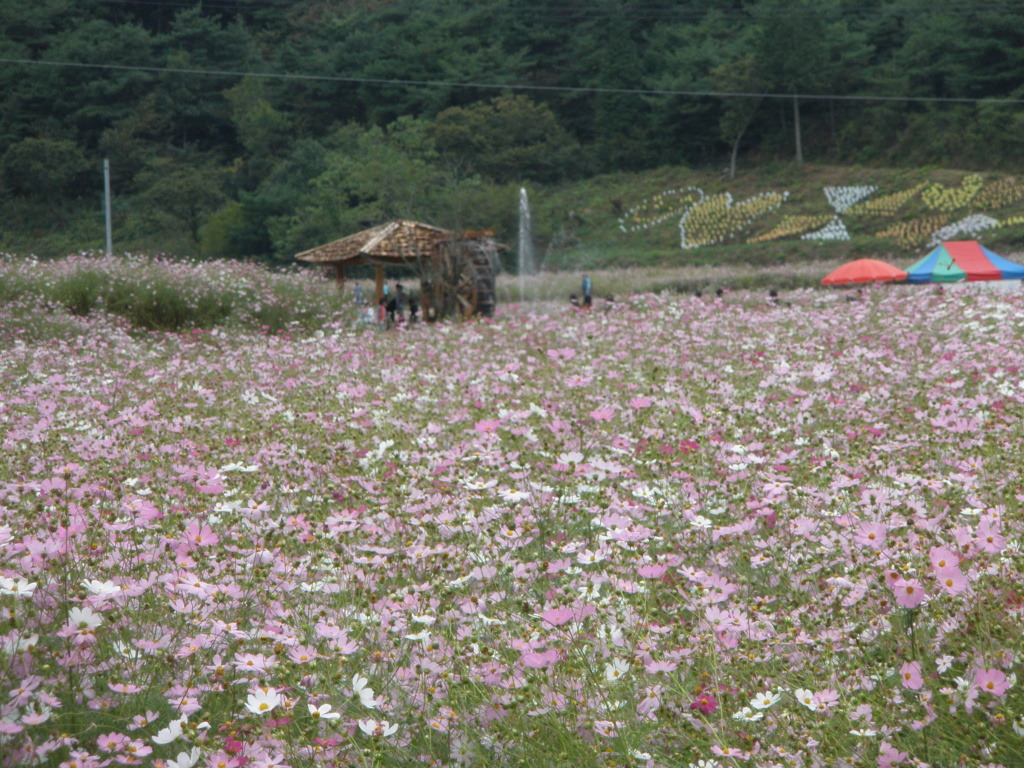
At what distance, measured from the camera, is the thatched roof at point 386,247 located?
1839 cm

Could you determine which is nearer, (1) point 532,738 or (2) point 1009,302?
(1) point 532,738

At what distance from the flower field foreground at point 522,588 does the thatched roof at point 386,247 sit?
13.1 m

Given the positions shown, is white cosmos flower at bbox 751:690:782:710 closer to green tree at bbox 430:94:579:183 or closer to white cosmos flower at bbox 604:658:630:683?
white cosmos flower at bbox 604:658:630:683

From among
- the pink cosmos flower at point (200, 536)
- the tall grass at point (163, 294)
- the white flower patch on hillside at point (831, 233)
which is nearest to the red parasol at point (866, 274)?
the tall grass at point (163, 294)

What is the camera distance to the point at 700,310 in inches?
513

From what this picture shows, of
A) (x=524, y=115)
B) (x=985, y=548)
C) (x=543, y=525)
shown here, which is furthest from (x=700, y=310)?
(x=524, y=115)

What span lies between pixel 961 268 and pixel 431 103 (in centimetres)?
3915

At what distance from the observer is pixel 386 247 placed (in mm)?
18406

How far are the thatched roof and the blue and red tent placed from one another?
9.19 meters

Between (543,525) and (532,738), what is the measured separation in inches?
53.0

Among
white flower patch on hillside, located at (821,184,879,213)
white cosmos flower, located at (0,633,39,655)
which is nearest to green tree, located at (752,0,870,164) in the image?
white flower patch on hillside, located at (821,184,879,213)

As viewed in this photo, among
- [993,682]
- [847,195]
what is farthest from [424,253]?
[847,195]

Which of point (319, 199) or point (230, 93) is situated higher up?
point (230, 93)

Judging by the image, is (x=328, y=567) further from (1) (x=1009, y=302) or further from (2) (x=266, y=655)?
(1) (x=1009, y=302)
